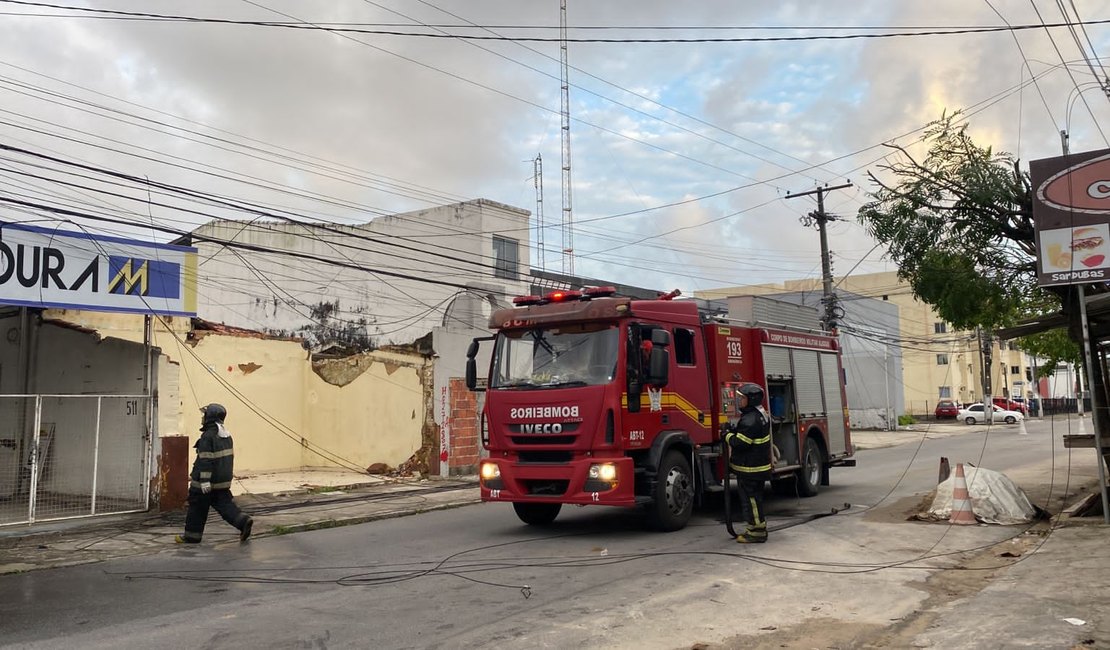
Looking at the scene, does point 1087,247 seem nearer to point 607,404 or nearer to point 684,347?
point 684,347

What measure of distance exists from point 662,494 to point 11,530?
9.05 m

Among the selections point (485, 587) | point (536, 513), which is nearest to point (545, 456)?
point (536, 513)

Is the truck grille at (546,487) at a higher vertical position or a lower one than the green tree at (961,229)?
lower

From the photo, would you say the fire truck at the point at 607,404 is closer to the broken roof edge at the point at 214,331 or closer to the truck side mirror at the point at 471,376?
the truck side mirror at the point at 471,376

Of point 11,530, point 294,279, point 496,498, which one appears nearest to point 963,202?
point 496,498

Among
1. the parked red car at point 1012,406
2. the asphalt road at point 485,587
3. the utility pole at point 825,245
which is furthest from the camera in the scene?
the parked red car at point 1012,406

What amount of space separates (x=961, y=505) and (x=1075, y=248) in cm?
346

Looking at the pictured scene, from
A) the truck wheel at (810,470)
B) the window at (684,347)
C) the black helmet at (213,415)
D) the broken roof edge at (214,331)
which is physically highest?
the broken roof edge at (214,331)

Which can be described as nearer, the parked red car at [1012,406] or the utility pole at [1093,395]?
the utility pole at [1093,395]

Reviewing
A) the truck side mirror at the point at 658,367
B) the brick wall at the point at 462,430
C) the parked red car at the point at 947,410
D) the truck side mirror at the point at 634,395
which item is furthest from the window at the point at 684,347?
the parked red car at the point at 947,410

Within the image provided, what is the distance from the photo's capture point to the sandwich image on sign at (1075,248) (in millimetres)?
9523

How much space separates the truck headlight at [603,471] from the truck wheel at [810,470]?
5.24 metres

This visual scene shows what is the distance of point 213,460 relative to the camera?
394 inches

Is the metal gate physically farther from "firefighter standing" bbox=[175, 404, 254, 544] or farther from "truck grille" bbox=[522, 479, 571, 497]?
"truck grille" bbox=[522, 479, 571, 497]
